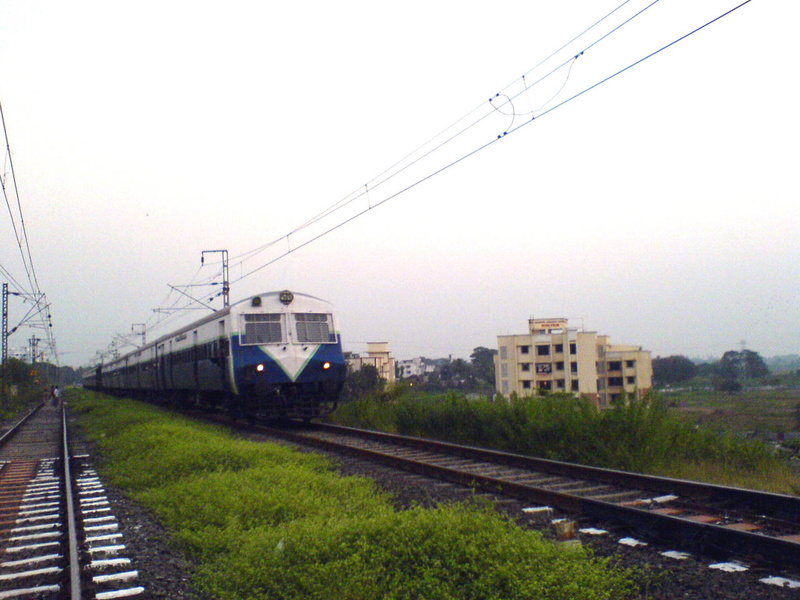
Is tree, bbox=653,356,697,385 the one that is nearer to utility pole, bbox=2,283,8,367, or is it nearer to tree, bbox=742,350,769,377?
tree, bbox=742,350,769,377

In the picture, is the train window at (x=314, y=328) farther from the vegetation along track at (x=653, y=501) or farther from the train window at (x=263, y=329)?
the vegetation along track at (x=653, y=501)

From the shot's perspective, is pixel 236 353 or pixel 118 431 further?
pixel 118 431

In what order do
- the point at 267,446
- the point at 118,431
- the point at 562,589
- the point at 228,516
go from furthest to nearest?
the point at 118,431 < the point at 267,446 < the point at 228,516 < the point at 562,589

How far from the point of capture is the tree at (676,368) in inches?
865

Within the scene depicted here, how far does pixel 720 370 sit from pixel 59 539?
18.8 meters

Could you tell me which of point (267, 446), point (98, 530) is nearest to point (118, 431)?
point (267, 446)

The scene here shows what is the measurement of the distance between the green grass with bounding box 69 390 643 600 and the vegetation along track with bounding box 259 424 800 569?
1.10 metres

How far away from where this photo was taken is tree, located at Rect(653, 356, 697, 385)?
2197cm

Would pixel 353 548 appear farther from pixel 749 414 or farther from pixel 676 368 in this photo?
pixel 676 368

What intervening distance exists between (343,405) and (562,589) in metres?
15.9

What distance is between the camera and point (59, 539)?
7066mm

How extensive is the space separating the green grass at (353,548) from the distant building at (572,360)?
36.3 ft

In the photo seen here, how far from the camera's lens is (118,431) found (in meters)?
17.7

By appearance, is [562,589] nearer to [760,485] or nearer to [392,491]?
[392,491]
